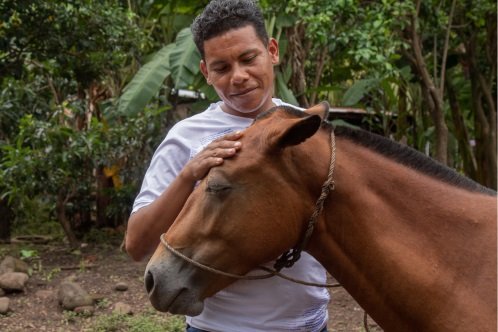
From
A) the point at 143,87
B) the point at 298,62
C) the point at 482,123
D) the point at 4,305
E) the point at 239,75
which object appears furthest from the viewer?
the point at 482,123

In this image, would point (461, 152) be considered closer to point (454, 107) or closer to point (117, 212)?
point (454, 107)

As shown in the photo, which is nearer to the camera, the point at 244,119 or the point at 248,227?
the point at 248,227

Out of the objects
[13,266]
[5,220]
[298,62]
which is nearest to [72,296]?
[13,266]

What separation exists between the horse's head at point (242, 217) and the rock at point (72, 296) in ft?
13.6

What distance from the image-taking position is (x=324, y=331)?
2320 mm

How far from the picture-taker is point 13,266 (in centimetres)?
662

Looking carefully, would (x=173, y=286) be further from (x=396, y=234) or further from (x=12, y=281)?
(x=12, y=281)

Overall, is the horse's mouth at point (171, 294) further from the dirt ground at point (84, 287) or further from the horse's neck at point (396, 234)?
the dirt ground at point (84, 287)

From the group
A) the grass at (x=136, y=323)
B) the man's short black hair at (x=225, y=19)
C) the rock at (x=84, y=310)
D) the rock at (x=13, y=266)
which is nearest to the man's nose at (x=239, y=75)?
the man's short black hair at (x=225, y=19)

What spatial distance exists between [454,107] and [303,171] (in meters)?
7.30

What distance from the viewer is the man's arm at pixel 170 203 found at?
76.3 inches

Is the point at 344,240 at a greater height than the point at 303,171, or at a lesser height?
lesser

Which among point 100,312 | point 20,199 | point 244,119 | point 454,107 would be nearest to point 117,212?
point 20,199

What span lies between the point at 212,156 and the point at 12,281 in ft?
15.7
